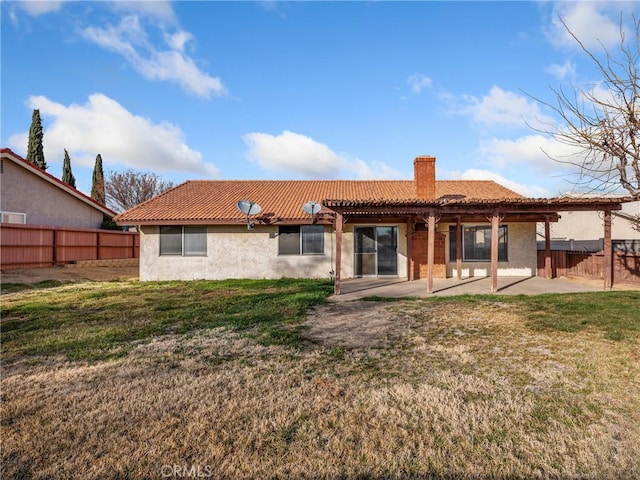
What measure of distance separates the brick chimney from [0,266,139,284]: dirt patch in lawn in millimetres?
13152

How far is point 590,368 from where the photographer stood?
4.16 m

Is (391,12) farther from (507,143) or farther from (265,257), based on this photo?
(507,143)

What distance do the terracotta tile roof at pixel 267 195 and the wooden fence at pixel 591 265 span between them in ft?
10.2

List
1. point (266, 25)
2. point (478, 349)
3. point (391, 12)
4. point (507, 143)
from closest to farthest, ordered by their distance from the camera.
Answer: point (478, 349)
point (391, 12)
point (266, 25)
point (507, 143)

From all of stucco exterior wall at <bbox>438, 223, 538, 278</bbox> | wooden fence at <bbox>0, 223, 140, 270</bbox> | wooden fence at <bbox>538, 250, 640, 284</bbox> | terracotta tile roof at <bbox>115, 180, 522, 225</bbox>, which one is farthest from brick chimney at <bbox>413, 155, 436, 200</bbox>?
wooden fence at <bbox>0, 223, 140, 270</bbox>

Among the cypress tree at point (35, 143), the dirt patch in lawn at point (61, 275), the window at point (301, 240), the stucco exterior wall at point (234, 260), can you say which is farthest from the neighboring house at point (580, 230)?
the cypress tree at point (35, 143)

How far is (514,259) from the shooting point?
1350 centimetres

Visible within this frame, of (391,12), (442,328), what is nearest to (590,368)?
(442,328)

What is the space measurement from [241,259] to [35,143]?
25.0m

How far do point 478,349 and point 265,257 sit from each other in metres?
9.68

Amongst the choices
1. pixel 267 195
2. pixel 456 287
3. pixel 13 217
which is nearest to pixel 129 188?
pixel 13 217

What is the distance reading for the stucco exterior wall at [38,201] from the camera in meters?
16.2

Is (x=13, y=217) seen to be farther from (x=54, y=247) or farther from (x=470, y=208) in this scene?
(x=470, y=208)

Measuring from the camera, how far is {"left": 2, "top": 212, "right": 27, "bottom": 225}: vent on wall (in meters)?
15.9
